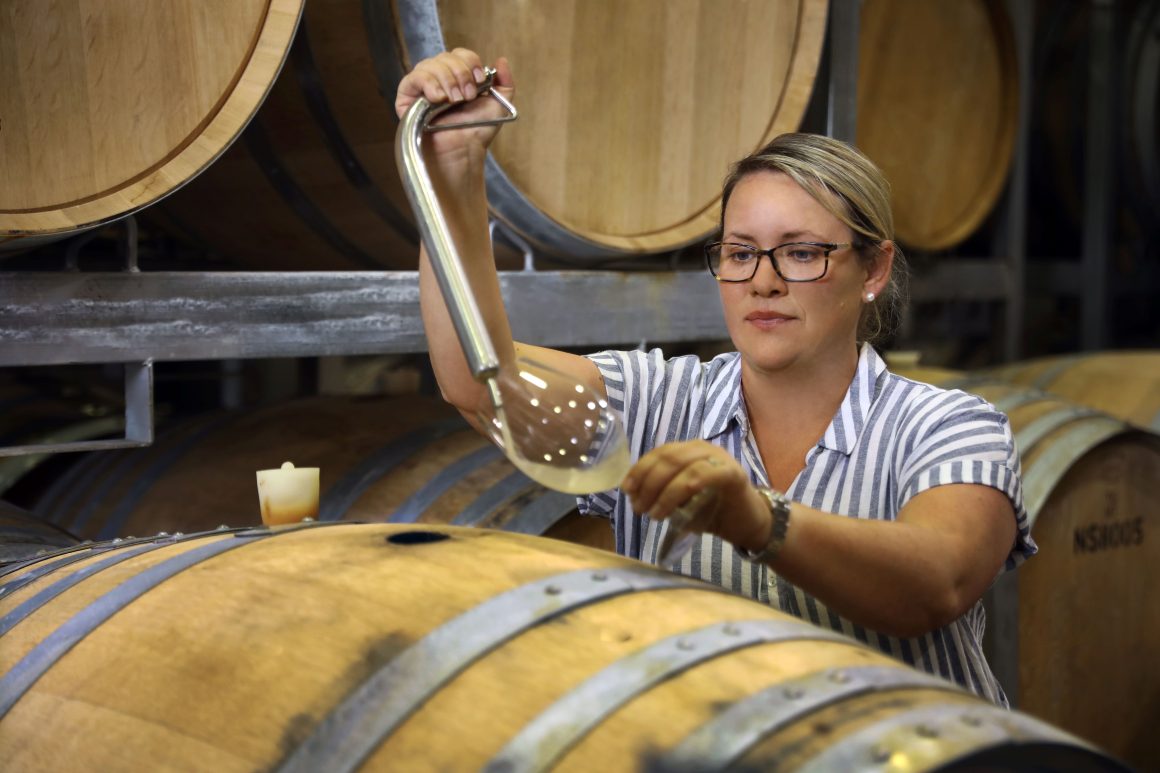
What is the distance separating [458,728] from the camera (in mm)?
984

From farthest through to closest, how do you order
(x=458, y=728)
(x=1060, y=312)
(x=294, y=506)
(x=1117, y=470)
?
(x=1060, y=312), (x=1117, y=470), (x=294, y=506), (x=458, y=728)

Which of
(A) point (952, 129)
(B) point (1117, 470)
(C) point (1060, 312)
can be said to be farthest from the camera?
(C) point (1060, 312)

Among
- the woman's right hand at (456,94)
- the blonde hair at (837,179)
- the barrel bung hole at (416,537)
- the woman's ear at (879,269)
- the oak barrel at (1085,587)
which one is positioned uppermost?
the woman's right hand at (456,94)

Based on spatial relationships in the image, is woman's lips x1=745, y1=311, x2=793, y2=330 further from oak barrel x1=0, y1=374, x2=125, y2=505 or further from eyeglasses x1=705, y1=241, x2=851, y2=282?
oak barrel x1=0, y1=374, x2=125, y2=505

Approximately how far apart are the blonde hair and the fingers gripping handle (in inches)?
20.6

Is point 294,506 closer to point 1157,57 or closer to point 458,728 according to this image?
point 458,728

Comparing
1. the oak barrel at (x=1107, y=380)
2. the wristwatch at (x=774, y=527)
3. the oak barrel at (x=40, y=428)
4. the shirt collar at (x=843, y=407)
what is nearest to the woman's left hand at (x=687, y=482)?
the wristwatch at (x=774, y=527)

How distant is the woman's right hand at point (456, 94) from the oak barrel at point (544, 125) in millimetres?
407

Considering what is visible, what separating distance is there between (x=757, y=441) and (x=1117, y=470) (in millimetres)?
1334

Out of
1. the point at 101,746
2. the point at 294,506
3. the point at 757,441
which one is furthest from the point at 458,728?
the point at 757,441

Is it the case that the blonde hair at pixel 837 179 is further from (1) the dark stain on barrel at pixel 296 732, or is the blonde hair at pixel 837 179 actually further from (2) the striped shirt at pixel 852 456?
(1) the dark stain on barrel at pixel 296 732

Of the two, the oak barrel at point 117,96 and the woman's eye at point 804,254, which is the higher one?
the oak barrel at point 117,96

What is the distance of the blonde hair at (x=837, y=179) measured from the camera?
5.39ft

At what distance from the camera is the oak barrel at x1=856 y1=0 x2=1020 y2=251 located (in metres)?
3.61
